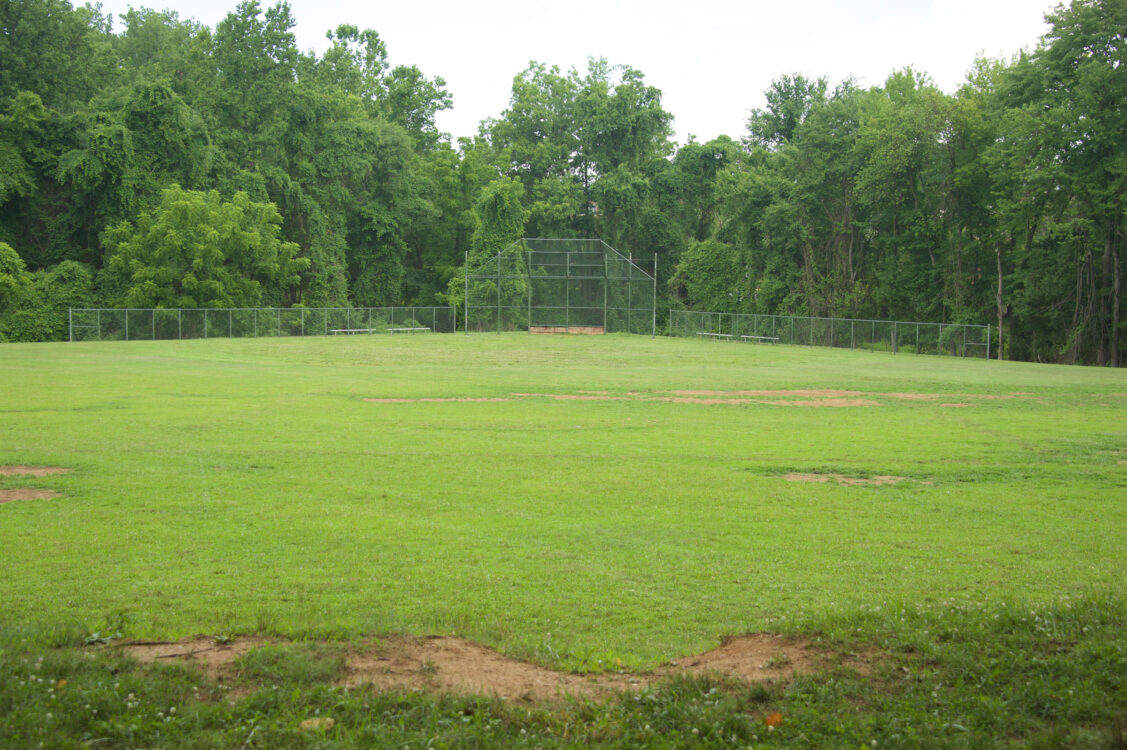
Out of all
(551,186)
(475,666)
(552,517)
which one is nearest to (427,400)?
(552,517)

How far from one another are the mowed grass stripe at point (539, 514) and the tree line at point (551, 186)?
3029cm

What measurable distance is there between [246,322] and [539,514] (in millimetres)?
47851

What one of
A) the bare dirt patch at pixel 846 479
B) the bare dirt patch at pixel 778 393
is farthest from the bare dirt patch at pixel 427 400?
the bare dirt patch at pixel 846 479

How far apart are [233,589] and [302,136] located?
64.0 m

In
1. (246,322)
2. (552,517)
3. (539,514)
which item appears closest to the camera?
(552,517)

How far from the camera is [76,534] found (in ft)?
29.5

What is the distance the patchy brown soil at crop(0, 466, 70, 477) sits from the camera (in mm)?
11844

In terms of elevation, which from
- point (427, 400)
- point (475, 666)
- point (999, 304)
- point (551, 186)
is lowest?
point (475, 666)

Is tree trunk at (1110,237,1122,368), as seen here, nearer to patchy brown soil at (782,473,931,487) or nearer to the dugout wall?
the dugout wall

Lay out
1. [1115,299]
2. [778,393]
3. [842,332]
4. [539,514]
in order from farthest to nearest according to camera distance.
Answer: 1. [842,332]
2. [1115,299]
3. [778,393]
4. [539,514]

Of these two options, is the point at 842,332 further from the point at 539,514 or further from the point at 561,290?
the point at 539,514

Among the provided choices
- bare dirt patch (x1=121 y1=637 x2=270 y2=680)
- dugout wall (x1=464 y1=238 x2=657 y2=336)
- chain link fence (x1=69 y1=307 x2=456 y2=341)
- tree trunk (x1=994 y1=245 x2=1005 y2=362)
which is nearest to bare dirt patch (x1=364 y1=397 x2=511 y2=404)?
bare dirt patch (x1=121 y1=637 x2=270 y2=680)

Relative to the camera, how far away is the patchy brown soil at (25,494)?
34.6ft

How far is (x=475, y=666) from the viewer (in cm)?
566
